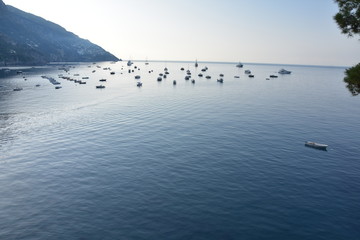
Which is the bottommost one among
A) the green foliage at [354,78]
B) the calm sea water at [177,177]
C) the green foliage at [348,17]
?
the calm sea water at [177,177]

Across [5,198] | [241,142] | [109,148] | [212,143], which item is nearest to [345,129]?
[241,142]

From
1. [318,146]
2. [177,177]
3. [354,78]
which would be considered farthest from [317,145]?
[177,177]

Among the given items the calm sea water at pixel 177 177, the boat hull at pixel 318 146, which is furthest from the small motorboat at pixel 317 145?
the calm sea water at pixel 177 177

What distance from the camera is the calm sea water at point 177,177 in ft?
93.2

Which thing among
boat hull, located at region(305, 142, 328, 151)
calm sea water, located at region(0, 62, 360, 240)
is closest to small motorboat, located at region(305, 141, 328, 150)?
boat hull, located at region(305, 142, 328, 151)

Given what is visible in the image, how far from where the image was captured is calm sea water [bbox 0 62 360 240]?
2841 cm

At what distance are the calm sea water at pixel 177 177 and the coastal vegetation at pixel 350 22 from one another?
52.3ft

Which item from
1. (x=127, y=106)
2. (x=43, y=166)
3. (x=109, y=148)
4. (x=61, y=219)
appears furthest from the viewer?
(x=127, y=106)

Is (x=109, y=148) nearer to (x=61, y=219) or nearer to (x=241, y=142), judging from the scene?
(x=61, y=219)

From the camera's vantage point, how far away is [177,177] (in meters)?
40.7

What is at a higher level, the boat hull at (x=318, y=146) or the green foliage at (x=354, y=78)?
the green foliage at (x=354, y=78)

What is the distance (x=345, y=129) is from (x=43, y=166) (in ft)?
247

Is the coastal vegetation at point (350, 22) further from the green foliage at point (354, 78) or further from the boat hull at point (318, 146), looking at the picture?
the boat hull at point (318, 146)

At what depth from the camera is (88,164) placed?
4559cm
